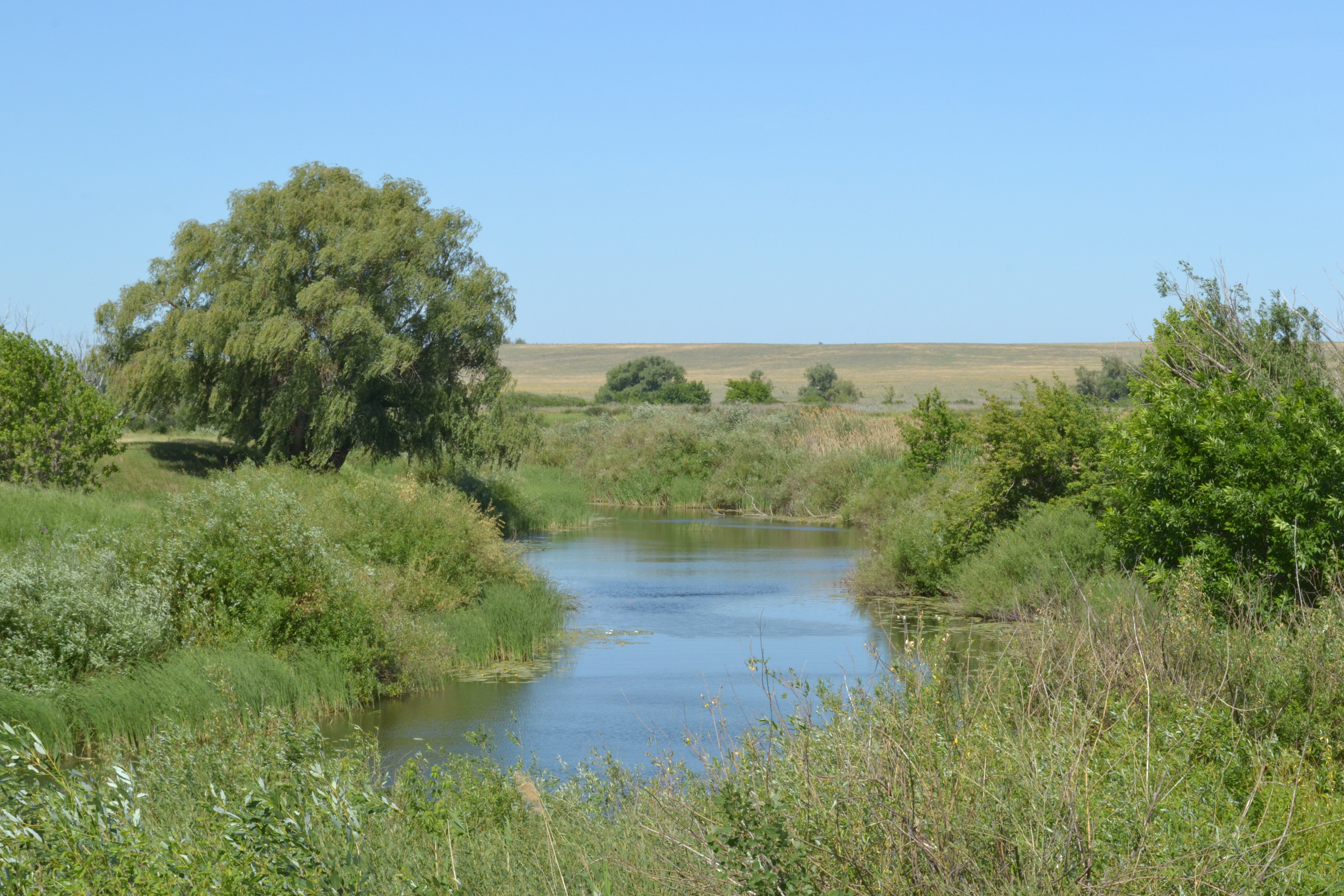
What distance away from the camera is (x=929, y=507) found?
23516 millimetres

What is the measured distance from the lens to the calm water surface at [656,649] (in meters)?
13.2

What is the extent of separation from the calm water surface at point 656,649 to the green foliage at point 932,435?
292cm

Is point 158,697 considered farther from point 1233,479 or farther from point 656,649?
point 1233,479

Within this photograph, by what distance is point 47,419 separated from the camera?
76.4 ft

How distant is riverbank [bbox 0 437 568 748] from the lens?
40.3 feet

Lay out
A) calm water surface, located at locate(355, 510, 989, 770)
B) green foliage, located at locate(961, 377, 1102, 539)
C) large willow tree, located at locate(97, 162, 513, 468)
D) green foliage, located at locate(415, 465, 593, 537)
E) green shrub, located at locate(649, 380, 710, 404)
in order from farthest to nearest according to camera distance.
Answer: green shrub, located at locate(649, 380, 710, 404) → green foliage, located at locate(415, 465, 593, 537) → large willow tree, located at locate(97, 162, 513, 468) → green foliage, located at locate(961, 377, 1102, 539) → calm water surface, located at locate(355, 510, 989, 770)

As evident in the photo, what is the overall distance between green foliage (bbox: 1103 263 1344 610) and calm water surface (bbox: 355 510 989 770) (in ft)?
12.3

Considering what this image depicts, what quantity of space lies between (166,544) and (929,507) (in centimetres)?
1371

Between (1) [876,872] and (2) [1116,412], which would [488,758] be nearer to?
(1) [876,872]

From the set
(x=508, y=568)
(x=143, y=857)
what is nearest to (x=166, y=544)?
(x=508, y=568)

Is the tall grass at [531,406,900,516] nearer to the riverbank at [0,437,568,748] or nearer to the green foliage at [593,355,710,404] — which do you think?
the riverbank at [0,437,568,748]

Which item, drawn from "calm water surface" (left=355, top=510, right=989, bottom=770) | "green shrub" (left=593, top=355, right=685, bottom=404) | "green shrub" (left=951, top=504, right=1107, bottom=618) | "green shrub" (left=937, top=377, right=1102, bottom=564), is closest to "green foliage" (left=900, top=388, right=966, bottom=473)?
"calm water surface" (left=355, top=510, right=989, bottom=770)

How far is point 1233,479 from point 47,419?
64.5 ft

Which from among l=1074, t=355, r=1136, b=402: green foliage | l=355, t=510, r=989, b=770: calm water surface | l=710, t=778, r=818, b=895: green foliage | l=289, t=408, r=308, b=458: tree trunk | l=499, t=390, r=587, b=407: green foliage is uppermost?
l=1074, t=355, r=1136, b=402: green foliage
